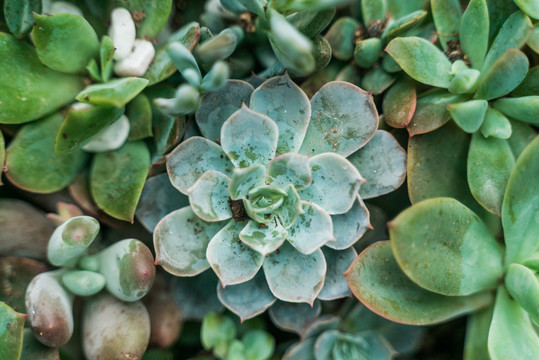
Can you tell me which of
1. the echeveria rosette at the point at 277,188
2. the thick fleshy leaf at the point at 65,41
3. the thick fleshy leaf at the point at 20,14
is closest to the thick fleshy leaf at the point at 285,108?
the echeveria rosette at the point at 277,188

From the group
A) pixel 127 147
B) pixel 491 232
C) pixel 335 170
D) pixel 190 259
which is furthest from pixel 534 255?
pixel 127 147

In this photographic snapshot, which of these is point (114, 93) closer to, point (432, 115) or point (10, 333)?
point (10, 333)

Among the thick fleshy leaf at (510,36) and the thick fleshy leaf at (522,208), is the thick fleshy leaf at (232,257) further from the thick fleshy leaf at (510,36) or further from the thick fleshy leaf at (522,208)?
the thick fleshy leaf at (510,36)

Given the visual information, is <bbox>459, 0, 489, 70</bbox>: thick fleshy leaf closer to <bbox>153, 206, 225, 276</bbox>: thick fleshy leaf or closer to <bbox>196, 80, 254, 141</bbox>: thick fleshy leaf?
<bbox>196, 80, 254, 141</bbox>: thick fleshy leaf

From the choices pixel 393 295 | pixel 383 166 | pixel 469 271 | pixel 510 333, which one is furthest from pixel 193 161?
pixel 510 333

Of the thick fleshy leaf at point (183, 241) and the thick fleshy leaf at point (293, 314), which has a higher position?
the thick fleshy leaf at point (183, 241)
